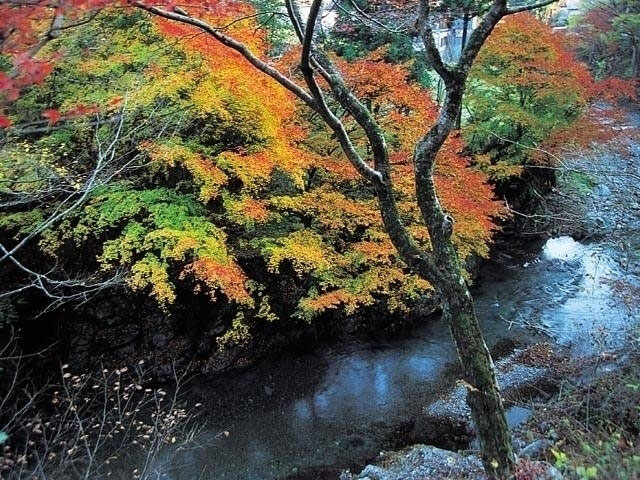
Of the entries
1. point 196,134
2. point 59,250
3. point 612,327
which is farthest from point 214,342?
point 612,327

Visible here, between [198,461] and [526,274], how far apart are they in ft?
33.4

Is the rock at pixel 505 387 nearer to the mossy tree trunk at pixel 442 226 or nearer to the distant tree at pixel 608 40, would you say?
the mossy tree trunk at pixel 442 226

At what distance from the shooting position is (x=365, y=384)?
9297 mm

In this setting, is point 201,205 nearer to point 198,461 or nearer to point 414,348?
point 198,461

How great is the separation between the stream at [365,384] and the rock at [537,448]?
2.44 metres

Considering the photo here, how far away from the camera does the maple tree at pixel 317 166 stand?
423cm

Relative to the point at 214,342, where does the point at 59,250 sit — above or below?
above

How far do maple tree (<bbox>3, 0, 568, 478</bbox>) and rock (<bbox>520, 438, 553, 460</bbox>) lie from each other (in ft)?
4.38

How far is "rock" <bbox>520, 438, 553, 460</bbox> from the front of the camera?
5.40 meters

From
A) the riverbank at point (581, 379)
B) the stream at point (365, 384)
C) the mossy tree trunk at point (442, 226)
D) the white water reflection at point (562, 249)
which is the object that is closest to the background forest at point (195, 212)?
the stream at point (365, 384)

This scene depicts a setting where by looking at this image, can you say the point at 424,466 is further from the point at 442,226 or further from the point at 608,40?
the point at 608,40

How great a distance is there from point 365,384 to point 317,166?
14.4ft

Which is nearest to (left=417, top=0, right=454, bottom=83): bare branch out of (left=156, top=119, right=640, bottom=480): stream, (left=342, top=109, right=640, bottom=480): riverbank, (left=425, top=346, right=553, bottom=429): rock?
(left=342, top=109, right=640, bottom=480): riverbank

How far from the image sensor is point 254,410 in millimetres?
8648
